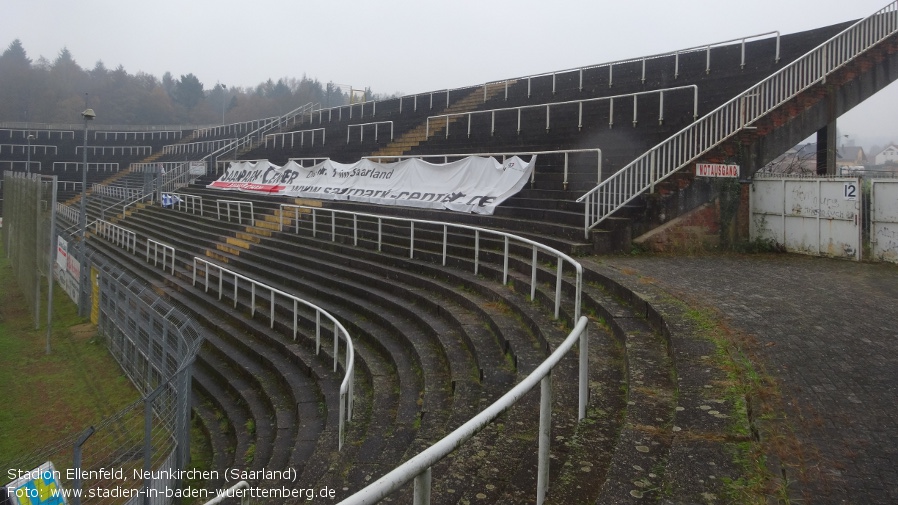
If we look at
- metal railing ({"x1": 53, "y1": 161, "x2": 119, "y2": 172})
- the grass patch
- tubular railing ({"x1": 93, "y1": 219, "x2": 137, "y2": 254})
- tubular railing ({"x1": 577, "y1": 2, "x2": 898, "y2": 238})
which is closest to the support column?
tubular railing ({"x1": 577, "y1": 2, "x2": 898, "y2": 238})

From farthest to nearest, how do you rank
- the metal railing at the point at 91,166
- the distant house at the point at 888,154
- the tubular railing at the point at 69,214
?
the distant house at the point at 888,154
the metal railing at the point at 91,166
the tubular railing at the point at 69,214

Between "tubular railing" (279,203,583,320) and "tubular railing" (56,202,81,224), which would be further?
"tubular railing" (56,202,81,224)

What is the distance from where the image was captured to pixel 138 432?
24.6 feet

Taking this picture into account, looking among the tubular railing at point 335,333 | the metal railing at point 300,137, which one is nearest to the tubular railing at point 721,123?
the tubular railing at point 335,333

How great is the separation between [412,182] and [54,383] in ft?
29.0

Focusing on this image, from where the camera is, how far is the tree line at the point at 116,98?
96375 mm

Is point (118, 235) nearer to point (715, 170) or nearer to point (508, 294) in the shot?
point (508, 294)

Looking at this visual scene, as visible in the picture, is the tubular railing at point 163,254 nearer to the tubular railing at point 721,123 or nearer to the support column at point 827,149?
the tubular railing at point 721,123

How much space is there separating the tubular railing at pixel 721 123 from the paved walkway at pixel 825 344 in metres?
1.27

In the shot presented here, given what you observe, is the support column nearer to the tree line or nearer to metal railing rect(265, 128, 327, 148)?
metal railing rect(265, 128, 327, 148)

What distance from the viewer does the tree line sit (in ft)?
316

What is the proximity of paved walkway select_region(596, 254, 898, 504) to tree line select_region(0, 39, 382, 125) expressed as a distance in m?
75.6

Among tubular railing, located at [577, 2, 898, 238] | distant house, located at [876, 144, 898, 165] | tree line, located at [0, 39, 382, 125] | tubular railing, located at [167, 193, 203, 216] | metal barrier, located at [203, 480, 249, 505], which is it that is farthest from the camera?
tree line, located at [0, 39, 382, 125]

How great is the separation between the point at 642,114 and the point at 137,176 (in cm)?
4078
